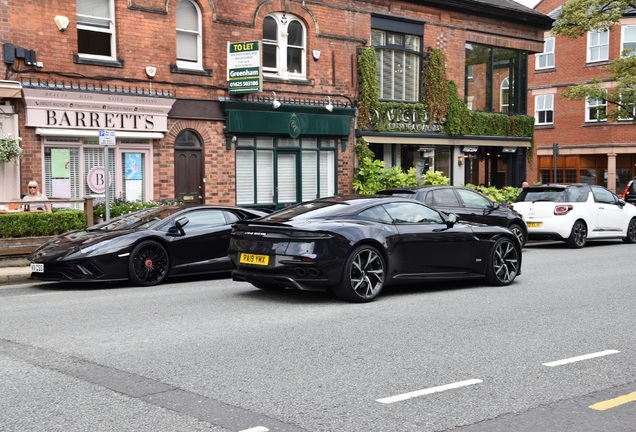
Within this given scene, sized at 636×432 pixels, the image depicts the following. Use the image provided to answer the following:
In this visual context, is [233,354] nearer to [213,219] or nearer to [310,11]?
[213,219]

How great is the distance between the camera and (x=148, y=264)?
11953mm

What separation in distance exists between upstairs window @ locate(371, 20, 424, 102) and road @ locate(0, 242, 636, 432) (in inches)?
575

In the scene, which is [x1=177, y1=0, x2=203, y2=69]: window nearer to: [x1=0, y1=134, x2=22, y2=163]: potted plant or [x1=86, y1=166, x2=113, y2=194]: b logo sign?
[x1=86, y1=166, x2=113, y2=194]: b logo sign

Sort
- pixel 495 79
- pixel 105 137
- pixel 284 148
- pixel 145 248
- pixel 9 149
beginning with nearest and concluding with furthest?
pixel 145 248 < pixel 105 137 < pixel 9 149 < pixel 284 148 < pixel 495 79

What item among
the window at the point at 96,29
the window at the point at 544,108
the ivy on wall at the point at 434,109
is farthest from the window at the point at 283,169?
the window at the point at 544,108

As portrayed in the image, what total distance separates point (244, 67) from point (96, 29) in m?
3.73

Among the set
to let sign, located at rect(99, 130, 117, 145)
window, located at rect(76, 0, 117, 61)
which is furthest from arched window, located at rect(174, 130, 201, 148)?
to let sign, located at rect(99, 130, 117, 145)

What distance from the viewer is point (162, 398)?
5496 millimetres

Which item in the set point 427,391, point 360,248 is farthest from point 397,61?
point 427,391

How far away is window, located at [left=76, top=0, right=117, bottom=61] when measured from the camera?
1795cm

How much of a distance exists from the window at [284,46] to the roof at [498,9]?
452 cm

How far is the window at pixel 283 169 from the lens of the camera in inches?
832

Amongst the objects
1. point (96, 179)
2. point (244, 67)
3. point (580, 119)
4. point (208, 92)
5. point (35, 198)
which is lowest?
point (35, 198)

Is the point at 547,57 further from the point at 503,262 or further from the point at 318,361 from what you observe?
the point at 318,361
